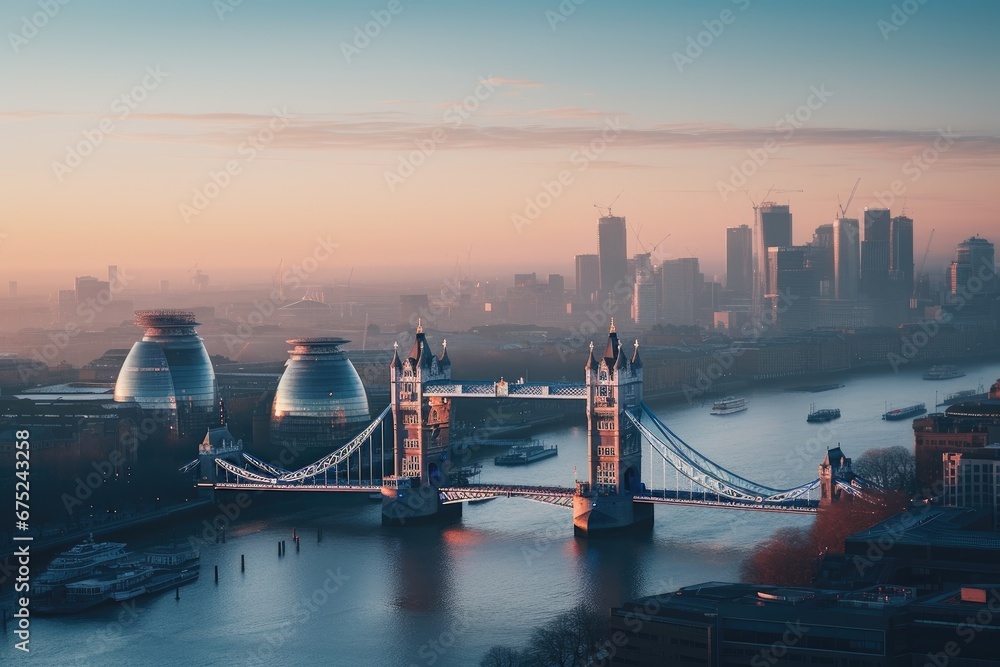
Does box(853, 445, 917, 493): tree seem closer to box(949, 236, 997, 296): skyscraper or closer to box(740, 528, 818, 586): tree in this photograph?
box(740, 528, 818, 586): tree

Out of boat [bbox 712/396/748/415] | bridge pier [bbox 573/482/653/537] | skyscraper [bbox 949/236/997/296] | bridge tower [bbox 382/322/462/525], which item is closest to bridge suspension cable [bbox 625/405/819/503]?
bridge pier [bbox 573/482/653/537]

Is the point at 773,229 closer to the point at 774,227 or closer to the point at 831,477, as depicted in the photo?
the point at 774,227

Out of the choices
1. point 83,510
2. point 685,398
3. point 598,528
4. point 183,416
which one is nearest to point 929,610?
point 598,528

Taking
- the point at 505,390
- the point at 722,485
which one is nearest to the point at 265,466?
the point at 505,390

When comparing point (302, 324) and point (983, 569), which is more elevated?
point (302, 324)

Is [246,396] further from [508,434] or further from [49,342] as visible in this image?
[49,342]
